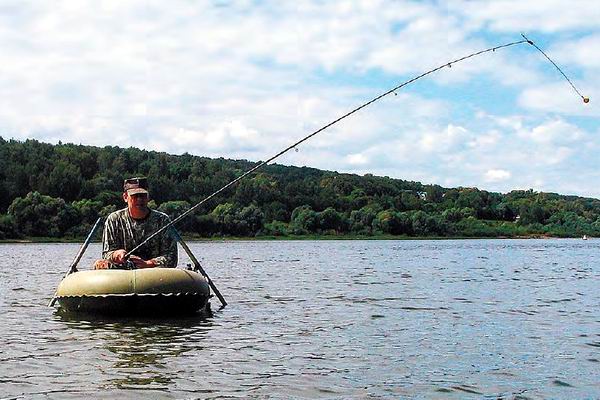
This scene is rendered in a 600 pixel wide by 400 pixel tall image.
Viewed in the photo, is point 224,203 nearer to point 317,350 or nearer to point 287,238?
point 287,238

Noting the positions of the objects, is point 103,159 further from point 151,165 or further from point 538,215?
point 538,215

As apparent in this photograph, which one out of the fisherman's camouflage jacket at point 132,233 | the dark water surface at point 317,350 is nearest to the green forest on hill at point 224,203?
the dark water surface at point 317,350

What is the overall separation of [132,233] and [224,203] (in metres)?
132

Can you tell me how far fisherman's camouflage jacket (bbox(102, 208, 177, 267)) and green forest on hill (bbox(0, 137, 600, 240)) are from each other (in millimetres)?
93133

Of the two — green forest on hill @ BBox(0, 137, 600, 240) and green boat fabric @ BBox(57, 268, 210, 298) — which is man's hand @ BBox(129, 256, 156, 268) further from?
green forest on hill @ BBox(0, 137, 600, 240)

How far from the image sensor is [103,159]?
163 m

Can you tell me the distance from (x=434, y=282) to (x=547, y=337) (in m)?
16.6

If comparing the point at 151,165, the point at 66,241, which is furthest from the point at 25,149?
the point at 66,241

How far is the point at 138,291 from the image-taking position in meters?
16.3

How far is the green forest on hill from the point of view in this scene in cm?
12062

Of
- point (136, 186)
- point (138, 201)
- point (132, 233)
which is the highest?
point (136, 186)

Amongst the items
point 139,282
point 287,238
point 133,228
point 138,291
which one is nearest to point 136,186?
point 133,228

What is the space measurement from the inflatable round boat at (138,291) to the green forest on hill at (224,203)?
9370cm

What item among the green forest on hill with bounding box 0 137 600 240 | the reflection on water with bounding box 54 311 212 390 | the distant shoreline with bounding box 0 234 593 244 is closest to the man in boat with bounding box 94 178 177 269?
the reflection on water with bounding box 54 311 212 390
